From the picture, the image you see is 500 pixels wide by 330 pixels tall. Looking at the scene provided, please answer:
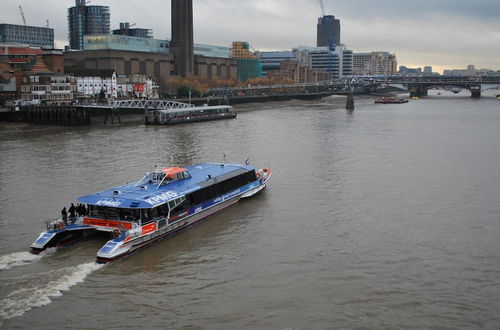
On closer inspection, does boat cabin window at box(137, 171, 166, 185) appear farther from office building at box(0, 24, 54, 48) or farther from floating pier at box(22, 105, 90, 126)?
office building at box(0, 24, 54, 48)

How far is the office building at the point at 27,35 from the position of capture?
509 feet

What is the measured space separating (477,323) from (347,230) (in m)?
6.75

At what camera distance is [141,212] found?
17156 mm

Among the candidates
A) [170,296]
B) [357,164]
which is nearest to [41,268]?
[170,296]

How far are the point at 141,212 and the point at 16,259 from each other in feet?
12.3

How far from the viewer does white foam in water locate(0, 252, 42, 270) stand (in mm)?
15594

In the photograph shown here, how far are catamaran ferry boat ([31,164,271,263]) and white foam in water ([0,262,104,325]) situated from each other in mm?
810

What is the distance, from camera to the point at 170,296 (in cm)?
1376

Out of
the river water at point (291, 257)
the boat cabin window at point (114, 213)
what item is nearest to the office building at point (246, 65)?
the river water at point (291, 257)

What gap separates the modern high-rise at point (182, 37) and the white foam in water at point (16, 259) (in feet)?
349

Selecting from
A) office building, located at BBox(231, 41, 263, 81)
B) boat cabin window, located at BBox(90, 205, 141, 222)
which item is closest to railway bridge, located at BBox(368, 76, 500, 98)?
office building, located at BBox(231, 41, 263, 81)

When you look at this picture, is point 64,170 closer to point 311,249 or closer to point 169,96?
point 311,249

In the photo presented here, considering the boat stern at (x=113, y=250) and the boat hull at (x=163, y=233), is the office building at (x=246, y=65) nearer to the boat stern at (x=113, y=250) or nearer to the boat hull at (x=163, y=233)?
the boat hull at (x=163, y=233)

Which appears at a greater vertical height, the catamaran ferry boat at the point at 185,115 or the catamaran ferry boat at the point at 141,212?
the catamaran ferry boat at the point at 185,115
